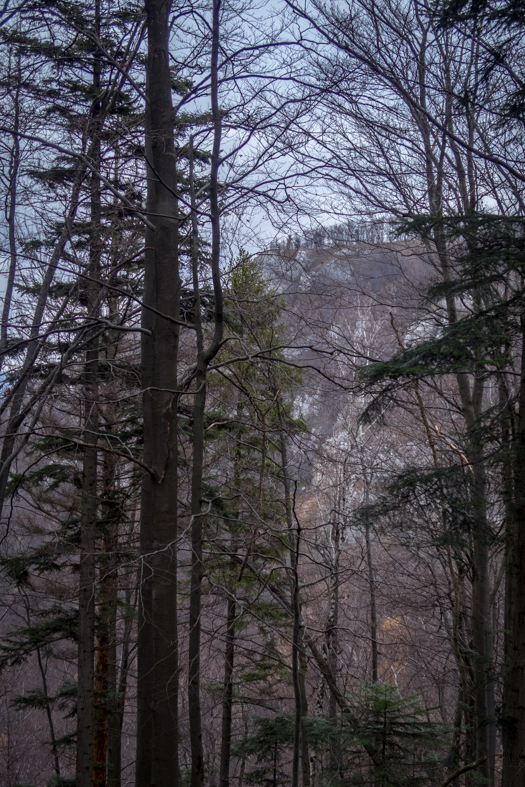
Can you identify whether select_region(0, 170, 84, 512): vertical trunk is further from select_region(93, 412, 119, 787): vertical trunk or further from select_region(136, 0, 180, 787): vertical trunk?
select_region(93, 412, 119, 787): vertical trunk

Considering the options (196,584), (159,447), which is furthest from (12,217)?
(196,584)

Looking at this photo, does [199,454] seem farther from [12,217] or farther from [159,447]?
[12,217]

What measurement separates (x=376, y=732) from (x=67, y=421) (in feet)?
20.4

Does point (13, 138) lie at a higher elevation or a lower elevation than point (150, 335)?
higher

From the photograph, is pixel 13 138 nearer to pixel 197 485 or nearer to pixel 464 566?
pixel 197 485

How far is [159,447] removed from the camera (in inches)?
216

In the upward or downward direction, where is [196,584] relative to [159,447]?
Answer: downward

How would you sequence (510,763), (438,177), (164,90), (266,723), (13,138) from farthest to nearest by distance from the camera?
(266,723) → (438,177) → (13,138) → (164,90) → (510,763)

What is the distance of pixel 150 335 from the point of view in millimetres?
5730

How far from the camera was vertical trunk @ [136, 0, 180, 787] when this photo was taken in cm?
483

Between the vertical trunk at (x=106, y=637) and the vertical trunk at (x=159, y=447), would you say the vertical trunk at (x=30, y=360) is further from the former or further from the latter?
the vertical trunk at (x=106, y=637)

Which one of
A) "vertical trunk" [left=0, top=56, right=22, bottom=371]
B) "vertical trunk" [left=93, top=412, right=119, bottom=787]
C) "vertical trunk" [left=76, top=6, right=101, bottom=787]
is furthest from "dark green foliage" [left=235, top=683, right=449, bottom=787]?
"vertical trunk" [left=0, top=56, right=22, bottom=371]

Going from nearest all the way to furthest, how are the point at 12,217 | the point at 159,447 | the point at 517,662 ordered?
the point at 517,662 < the point at 159,447 < the point at 12,217

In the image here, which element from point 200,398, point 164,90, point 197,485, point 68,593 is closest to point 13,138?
point 164,90
